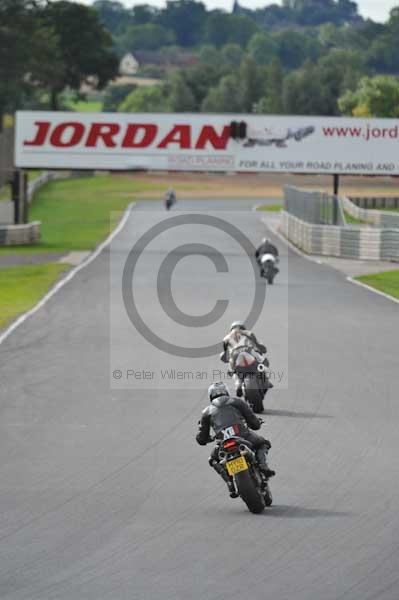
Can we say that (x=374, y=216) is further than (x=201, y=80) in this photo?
No

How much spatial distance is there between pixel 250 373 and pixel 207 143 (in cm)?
3702

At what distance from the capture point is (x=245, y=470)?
39.9 ft

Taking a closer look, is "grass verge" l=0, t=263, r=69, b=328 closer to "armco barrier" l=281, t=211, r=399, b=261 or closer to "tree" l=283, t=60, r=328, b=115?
"armco barrier" l=281, t=211, r=399, b=261

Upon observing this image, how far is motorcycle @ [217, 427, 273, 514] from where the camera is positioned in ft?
39.9

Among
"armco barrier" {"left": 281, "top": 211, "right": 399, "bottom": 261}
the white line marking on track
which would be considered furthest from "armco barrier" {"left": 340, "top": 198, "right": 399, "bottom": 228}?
the white line marking on track

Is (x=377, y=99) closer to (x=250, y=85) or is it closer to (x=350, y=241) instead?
(x=250, y=85)

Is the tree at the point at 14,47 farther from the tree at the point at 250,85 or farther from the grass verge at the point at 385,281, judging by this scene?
the grass verge at the point at 385,281

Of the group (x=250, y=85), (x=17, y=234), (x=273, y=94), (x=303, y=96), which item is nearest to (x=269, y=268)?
(x=17, y=234)

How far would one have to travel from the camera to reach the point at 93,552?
10.9 metres

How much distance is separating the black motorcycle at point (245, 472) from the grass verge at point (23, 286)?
15486 millimetres

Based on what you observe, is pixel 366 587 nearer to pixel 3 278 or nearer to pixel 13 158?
pixel 3 278

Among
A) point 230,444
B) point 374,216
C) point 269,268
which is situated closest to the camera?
point 230,444

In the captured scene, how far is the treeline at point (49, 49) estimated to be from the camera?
129 m

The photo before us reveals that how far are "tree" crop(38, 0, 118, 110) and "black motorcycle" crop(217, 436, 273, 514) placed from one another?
13578 cm
